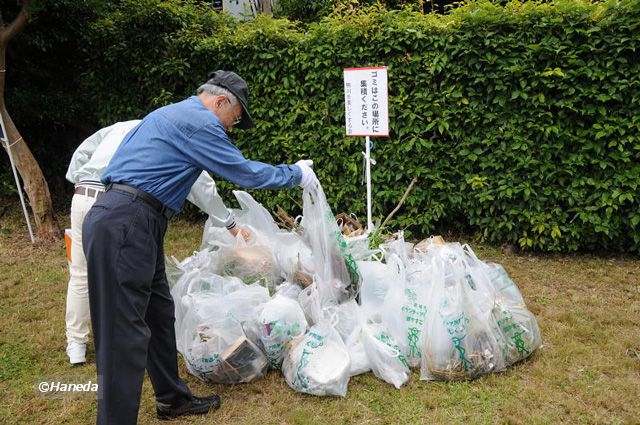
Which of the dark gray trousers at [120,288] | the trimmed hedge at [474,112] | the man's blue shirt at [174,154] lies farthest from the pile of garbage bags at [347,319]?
the trimmed hedge at [474,112]

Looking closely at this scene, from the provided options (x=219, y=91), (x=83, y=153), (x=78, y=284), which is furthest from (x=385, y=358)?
(x=83, y=153)

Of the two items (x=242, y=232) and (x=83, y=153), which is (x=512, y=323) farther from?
(x=83, y=153)

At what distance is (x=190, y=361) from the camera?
2.98 meters

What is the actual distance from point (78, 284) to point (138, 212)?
1.24 meters

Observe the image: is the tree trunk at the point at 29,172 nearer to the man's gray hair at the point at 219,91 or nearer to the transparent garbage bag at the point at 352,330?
the man's gray hair at the point at 219,91

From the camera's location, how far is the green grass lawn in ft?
8.79

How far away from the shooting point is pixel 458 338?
9.29 feet

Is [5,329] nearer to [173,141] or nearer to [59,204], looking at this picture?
[173,141]

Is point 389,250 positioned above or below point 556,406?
above

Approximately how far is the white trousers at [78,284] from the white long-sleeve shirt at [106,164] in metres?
0.14

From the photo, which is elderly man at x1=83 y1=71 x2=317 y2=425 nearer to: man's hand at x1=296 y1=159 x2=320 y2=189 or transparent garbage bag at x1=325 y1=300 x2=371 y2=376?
man's hand at x1=296 y1=159 x2=320 y2=189

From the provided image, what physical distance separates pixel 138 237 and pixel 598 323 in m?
3.05

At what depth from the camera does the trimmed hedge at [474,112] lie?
431cm

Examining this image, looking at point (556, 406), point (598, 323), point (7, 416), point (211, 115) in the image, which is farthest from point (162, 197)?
point (598, 323)
